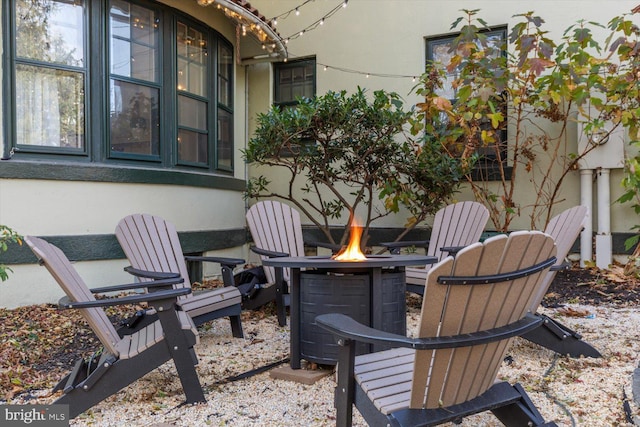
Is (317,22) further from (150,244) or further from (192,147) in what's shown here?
A: (150,244)

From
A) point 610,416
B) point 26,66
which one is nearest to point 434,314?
point 610,416

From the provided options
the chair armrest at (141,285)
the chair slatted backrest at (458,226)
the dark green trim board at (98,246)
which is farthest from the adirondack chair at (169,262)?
the chair slatted backrest at (458,226)

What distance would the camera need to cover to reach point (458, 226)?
4883mm

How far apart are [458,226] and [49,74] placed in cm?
410

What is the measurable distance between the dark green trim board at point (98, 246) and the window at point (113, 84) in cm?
77

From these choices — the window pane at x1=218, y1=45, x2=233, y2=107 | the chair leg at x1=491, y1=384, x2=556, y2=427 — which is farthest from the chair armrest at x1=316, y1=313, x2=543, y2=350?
the window pane at x1=218, y1=45, x2=233, y2=107

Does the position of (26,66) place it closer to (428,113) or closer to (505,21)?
(428,113)

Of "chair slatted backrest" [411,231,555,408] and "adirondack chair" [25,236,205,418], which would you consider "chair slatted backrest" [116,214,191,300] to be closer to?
"adirondack chair" [25,236,205,418]

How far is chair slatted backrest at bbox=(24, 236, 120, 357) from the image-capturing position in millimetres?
2290

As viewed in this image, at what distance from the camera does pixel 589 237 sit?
5.70 meters

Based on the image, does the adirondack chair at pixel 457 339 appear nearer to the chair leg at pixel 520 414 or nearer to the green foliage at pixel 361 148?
the chair leg at pixel 520 414

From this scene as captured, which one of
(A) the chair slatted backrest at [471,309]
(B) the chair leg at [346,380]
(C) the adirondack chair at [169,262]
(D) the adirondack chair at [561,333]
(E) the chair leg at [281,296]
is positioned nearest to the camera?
(A) the chair slatted backrest at [471,309]

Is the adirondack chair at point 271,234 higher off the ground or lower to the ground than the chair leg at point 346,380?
higher

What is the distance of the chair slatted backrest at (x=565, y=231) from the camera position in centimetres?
321
